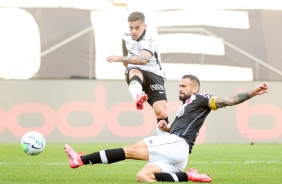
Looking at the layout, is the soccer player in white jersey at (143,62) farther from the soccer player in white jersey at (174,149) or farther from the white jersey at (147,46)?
the soccer player in white jersey at (174,149)

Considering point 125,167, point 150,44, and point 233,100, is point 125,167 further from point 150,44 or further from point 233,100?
point 233,100

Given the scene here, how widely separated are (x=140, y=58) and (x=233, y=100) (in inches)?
99.2

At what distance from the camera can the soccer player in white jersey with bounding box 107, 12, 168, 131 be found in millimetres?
9688

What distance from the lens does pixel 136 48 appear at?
33.9 feet

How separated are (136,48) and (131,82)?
714mm

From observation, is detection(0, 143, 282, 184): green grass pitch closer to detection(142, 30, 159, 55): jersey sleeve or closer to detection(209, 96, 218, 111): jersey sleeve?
detection(209, 96, 218, 111): jersey sleeve

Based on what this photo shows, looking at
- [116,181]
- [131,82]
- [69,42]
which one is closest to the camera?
[116,181]

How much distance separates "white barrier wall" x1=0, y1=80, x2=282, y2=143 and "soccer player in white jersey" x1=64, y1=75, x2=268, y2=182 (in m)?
7.58

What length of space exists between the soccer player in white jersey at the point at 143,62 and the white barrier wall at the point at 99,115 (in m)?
4.86

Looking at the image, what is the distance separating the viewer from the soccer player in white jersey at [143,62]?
9688 millimetres

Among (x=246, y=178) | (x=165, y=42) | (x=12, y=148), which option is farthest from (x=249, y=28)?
(x=246, y=178)

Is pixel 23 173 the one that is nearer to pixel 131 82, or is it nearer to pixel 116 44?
pixel 131 82

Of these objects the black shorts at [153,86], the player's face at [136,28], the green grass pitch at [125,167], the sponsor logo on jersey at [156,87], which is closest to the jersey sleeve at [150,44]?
the player's face at [136,28]

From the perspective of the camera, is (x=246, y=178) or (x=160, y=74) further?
(x=160, y=74)
